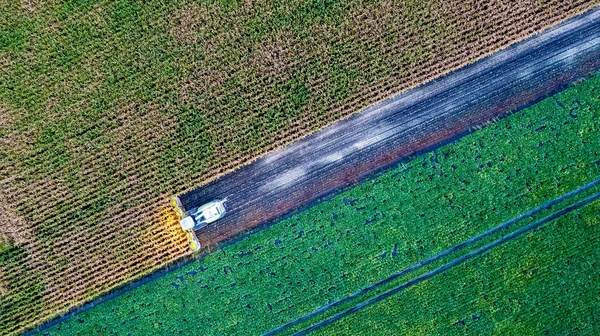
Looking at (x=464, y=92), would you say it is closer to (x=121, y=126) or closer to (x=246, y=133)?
(x=246, y=133)

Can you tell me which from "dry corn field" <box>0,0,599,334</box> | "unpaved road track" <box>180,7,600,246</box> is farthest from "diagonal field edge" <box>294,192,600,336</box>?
"dry corn field" <box>0,0,599,334</box>

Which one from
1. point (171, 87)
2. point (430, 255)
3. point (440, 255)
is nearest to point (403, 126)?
point (430, 255)

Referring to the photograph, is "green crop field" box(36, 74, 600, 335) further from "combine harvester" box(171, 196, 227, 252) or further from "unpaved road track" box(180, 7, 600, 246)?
"combine harvester" box(171, 196, 227, 252)

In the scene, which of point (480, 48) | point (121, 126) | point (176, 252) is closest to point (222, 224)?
point (176, 252)

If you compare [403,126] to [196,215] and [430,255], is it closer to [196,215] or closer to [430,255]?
[430,255]

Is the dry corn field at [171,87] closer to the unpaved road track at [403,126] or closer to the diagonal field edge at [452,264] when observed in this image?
the unpaved road track at [403,126]
